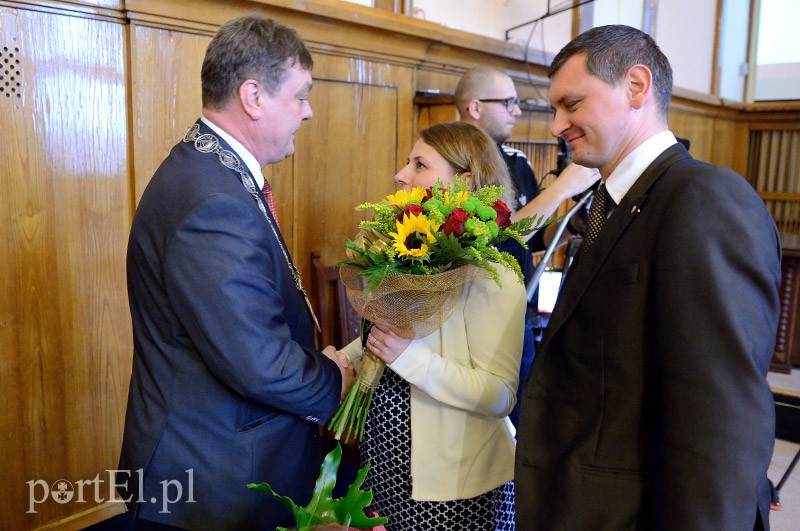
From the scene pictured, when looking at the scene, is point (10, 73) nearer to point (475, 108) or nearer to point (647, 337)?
point (475, 108)

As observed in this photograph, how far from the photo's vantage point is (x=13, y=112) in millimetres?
2066

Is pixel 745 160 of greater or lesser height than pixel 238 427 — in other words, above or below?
above

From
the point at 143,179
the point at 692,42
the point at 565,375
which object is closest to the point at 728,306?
the point at 565,375

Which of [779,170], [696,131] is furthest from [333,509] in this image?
[779,170]

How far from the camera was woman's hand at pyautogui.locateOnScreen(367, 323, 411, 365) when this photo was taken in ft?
4.68

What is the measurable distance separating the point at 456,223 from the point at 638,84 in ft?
1.39

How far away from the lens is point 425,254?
1.28 meters

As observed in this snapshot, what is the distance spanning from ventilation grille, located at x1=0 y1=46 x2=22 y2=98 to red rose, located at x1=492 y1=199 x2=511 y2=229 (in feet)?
5.25

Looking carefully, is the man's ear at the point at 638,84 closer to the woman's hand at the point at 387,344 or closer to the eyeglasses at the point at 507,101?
the woman's hand at the point at 387,344

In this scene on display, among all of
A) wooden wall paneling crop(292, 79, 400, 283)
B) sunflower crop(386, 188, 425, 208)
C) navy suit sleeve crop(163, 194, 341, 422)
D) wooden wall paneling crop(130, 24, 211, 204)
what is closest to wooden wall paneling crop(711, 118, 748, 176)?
wooden wall paneling crop(292, 79, 400, 283)

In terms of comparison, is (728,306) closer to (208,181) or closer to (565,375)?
(565,375)

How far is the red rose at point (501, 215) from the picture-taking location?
1.38m

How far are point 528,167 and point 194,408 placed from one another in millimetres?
2138

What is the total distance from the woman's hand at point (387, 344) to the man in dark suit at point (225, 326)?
0.13 meters
